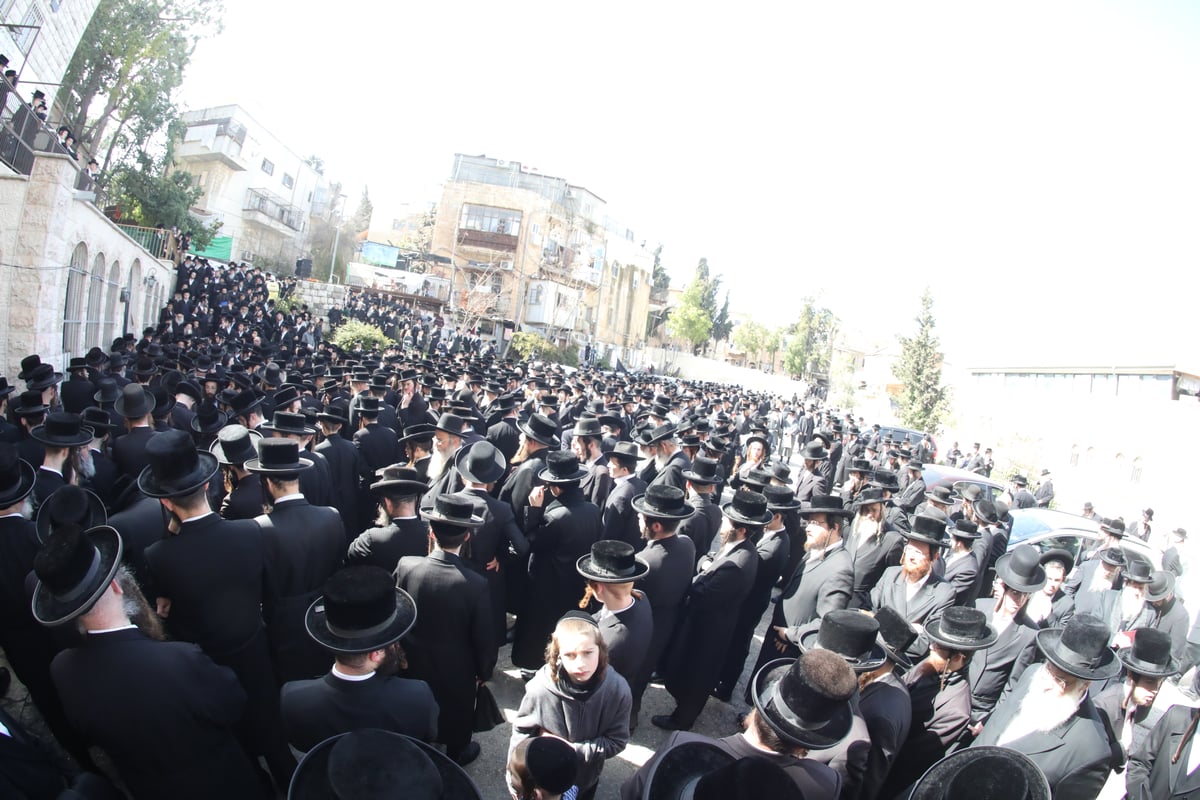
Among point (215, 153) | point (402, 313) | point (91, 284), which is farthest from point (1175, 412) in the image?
point (215, 153)

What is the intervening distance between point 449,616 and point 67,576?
187 cm

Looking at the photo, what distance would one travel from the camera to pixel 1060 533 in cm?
992

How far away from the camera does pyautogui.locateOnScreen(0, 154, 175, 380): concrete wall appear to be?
36.4 feet

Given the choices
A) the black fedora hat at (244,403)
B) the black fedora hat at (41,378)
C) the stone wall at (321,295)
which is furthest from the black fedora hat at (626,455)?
the stone wall at (321,295)

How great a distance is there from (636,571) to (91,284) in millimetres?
15952

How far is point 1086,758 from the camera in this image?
10.7 ft

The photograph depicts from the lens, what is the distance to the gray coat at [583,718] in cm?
298

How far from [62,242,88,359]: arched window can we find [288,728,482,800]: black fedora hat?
14.7 metres

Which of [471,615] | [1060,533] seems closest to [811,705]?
[471,615]

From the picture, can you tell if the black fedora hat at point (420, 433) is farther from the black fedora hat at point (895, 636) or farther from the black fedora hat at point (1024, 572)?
the black fedora hat at point (1024, 572)

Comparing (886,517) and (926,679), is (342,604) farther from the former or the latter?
(886,517)

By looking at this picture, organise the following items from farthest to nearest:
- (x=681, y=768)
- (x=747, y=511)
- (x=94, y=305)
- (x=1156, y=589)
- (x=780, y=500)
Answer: (x=94, y=305) → (x=1156, y=589) → (x=780, y=500) → (x=747, y=511) → (x=681, y=768)

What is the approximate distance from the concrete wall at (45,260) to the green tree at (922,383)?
3449cm

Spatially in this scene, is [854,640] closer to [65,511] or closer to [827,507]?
[827,507]
